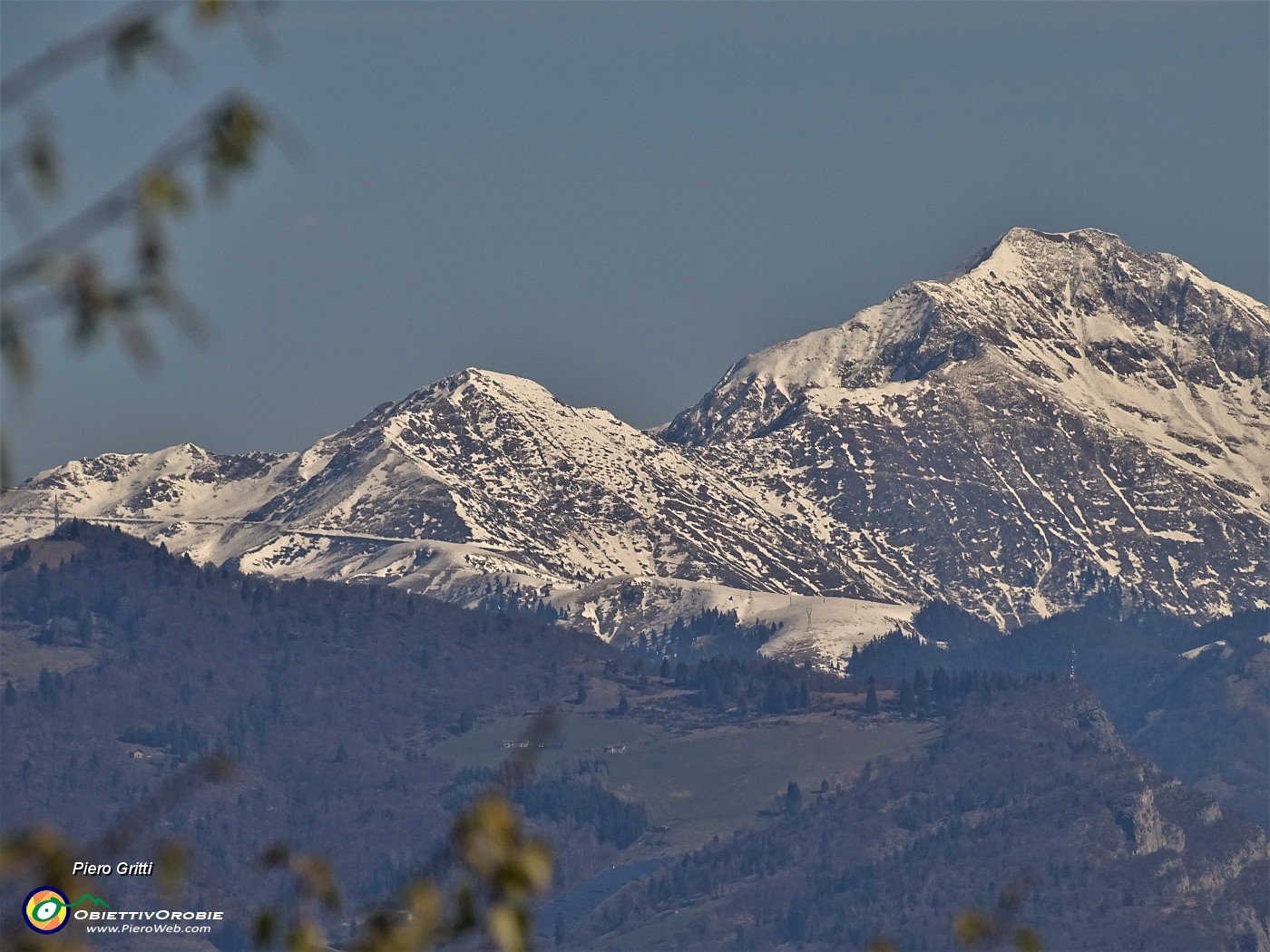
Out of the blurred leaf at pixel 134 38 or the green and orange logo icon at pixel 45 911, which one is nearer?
the blurred leaf at pixel 134 38

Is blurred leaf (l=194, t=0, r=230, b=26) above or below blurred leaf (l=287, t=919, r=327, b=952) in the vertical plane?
above

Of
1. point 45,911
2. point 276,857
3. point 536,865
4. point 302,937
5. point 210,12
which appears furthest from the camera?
point 45,911

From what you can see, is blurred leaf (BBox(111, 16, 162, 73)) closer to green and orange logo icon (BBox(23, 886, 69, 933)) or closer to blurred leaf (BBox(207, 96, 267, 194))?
blurred leaf (BBox(207, 96, 267, 194))

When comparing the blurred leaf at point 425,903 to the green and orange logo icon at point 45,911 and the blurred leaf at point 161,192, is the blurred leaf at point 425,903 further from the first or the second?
the green and orange logo icon at point 45,911

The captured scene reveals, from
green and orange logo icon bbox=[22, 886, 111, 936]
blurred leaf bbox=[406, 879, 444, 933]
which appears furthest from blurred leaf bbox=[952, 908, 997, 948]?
green and orange logo icon bbox=[22, 886, 111, 936]

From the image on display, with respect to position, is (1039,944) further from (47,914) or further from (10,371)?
(47,914)

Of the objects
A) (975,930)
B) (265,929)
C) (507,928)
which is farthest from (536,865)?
(975,930)

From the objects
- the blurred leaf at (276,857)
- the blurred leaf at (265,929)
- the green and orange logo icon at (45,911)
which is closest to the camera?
the blurred leaf at (265,929)

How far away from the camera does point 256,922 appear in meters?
21.3

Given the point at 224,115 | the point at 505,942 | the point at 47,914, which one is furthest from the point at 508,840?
the point at 47,914

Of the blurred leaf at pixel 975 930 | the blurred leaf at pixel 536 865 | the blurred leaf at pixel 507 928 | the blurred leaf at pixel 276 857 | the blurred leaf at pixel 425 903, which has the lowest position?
the blurred leaf at pixel 975 930

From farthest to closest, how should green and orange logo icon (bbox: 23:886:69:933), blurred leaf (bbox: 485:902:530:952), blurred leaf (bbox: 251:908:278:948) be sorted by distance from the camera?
1. green and orange logo icon (bbox: 23:886:69:933)
2. blurred leaf (bbox: 251:908:278:948)
3. blurred leaf (bbox: 485:902:530:952)

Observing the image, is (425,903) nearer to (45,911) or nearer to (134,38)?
(134,38)

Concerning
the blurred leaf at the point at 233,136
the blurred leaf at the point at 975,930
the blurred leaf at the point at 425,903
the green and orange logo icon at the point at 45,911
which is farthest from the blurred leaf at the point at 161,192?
the green and orange logo icon at the point at 45,911
